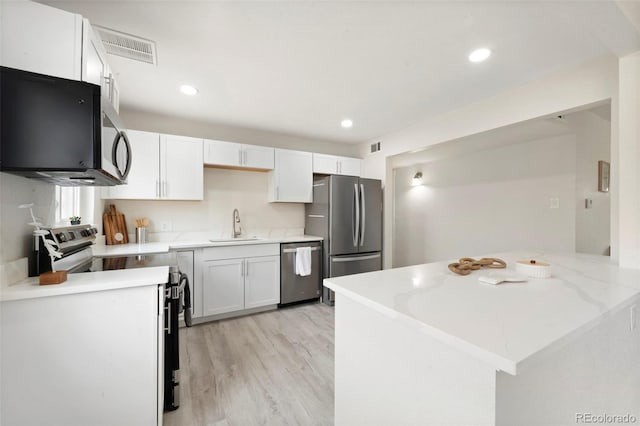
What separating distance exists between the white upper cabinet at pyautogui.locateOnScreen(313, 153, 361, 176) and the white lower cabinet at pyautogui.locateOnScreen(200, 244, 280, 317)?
4.67 ft

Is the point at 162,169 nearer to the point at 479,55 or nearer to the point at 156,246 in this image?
the point at 156,246

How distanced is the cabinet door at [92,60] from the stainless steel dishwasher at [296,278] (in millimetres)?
2368

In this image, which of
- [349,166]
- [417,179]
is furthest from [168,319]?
[417,179]

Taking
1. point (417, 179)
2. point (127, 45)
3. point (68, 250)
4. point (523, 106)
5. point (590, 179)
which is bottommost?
point (68, 250)

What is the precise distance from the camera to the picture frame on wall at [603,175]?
3.63m

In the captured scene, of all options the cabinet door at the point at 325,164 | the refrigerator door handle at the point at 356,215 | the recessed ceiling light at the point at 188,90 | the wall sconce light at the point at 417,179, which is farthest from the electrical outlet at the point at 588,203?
the recessed ceiling light at the point at 188,90

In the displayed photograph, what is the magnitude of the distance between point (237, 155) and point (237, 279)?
1.57 m

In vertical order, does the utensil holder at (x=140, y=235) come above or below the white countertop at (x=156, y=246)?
above

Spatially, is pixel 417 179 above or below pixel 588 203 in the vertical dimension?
above

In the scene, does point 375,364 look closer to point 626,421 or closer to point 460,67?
point 626,421

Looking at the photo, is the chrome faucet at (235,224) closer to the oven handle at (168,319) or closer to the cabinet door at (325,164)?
the cabinet door at (325,164)

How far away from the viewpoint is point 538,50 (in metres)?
1.88

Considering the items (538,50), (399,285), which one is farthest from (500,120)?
(399,285)

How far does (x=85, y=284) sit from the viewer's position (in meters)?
1.13
